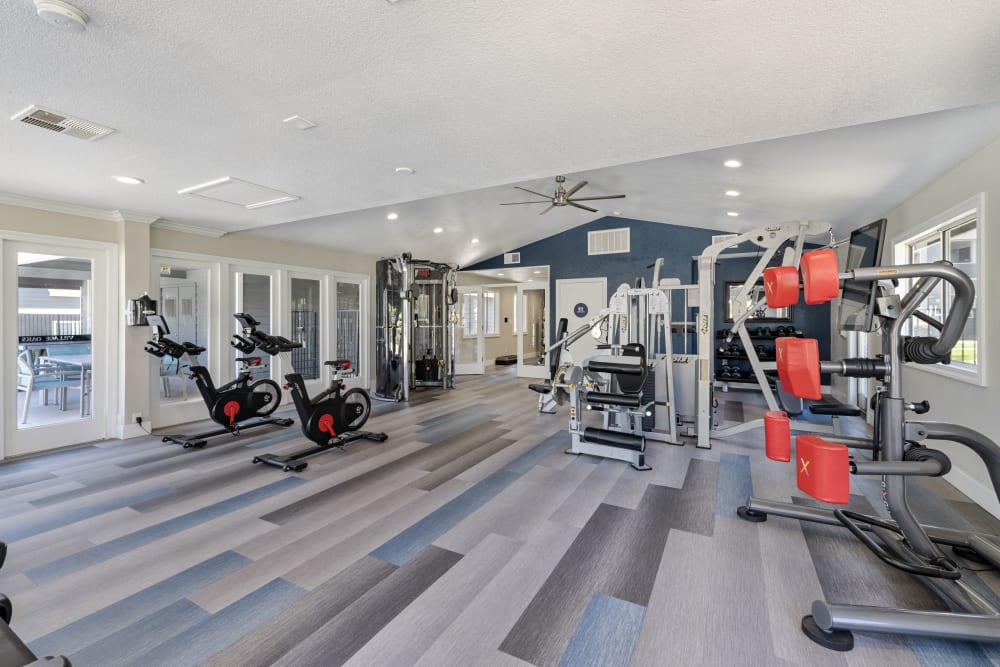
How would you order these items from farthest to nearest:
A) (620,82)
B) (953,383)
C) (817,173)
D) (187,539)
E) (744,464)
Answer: (817,173)
(744,464)
(953,383)
(187,539)
(620,82)

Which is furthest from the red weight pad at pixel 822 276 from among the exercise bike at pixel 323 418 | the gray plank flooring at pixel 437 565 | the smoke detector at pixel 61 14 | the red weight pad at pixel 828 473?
the exercise bike at pixel 323 418

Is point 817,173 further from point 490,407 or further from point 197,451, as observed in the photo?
point 197,451

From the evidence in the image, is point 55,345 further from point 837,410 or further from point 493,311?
point 493,311

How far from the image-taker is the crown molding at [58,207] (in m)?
3.83

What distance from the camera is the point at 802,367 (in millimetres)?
1614

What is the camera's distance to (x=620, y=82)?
207cm

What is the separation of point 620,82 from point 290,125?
5.99 feet

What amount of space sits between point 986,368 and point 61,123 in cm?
574

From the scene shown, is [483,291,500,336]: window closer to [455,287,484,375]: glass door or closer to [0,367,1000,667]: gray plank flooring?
[455,287,484,375]: glass door

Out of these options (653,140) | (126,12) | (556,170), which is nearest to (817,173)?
(653,140)

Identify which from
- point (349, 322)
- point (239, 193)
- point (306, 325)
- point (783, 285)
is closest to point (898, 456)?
point (783, 285)

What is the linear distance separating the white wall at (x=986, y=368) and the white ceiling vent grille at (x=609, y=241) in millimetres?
4572

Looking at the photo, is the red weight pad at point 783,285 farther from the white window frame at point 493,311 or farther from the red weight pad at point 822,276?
the white window frame at point 493,311

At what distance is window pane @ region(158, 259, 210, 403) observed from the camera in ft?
16.8
